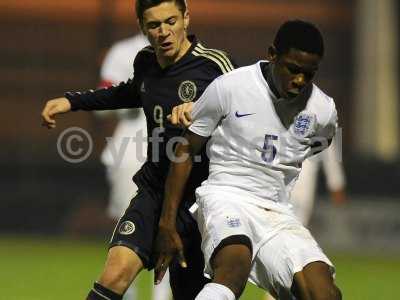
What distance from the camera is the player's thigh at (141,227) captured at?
21.8 ft

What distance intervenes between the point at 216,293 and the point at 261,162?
0.86 metres

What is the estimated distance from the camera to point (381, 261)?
50.9 ft

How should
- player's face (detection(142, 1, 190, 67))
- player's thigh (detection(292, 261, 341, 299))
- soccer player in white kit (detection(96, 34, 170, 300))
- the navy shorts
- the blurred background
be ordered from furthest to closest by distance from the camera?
the blurred background < soccer player in white kit (detection(96, 34, 170, 300)) < player's face (detection(142, 1, 190, 67)) < the navy shorts < player's thigh (detection(292, 261, 341, 299))

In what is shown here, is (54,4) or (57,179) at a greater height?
(54,4)

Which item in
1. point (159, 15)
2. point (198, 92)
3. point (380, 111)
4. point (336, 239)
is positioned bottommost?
point (336, 239)

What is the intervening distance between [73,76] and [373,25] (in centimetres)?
550

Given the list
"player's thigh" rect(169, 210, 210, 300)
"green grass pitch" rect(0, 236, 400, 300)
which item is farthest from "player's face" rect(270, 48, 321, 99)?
"green grass pitch" rect(0, 236, 400, 300)

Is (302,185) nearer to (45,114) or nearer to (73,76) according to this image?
(45,114)

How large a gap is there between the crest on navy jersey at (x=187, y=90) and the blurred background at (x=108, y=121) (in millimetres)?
6533

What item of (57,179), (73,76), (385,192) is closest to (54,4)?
(73,76)

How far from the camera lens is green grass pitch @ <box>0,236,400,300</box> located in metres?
11.3

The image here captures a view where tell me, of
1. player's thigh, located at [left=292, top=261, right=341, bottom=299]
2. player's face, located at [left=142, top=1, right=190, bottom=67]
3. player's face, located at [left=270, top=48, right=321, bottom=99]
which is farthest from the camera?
player's face, located at [left=142, top=1, right=190, bottom=67]

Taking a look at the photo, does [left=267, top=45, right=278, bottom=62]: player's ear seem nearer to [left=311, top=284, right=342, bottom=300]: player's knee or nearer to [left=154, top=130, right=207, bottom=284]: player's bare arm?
[left=154, top=130, right=207, bottom=284]: player's bare arm

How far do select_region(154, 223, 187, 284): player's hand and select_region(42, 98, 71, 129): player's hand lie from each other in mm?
933
